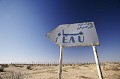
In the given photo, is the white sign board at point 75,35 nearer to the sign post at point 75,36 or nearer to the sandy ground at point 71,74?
the sign post at point 75,36

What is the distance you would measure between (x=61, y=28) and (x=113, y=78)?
6.65 metres

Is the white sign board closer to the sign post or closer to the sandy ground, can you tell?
the sign post

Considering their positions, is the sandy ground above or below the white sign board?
below

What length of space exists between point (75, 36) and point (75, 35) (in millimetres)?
19

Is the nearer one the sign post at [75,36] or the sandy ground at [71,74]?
the sign post at [75,36]

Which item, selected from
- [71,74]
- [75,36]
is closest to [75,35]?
[75,36]

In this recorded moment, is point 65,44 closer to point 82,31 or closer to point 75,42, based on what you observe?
point 75,42

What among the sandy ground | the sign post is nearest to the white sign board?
the sign post

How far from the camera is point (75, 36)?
301cm

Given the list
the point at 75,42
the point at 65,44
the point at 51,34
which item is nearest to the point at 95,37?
the point at 75,42

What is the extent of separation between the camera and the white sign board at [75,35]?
9.62 feet

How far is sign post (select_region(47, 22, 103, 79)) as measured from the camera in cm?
292

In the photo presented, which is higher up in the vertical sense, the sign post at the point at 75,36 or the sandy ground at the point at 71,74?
the sign post at the point at 75,36

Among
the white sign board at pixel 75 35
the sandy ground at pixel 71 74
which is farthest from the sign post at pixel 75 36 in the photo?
the sandy ground at pixel 71 74
